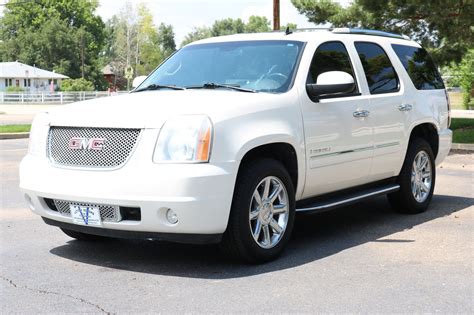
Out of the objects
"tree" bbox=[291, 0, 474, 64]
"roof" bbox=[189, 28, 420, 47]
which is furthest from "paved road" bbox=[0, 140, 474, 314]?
"tree" bbox=[291, 0, 474, 64]

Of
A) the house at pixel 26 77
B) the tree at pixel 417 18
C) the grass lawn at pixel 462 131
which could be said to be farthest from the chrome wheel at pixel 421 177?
the house at pixel 26 77

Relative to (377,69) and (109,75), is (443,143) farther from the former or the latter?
(109,75)

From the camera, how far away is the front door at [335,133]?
5.88 m

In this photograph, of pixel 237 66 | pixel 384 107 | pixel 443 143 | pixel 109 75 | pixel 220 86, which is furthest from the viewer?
pixel 109 75

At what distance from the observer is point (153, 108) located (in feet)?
16.8

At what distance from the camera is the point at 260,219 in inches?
210

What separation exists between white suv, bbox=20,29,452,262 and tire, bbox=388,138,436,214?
13 centimetres

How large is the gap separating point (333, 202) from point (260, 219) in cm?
108

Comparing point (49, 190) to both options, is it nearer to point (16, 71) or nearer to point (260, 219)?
point (260, 219)

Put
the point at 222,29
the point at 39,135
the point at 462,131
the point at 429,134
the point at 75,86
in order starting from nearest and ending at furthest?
the point at 39,135 < the point at 429,134 < the point at 462,131 < the point at 75,86 < the point at 222,29

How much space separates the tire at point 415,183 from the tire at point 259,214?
2228mm

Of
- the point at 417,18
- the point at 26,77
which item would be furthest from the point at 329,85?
the point at 26,77

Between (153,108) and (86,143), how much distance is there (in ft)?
1.94

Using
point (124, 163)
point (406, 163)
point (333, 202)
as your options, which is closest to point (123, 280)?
point (124, 163)
